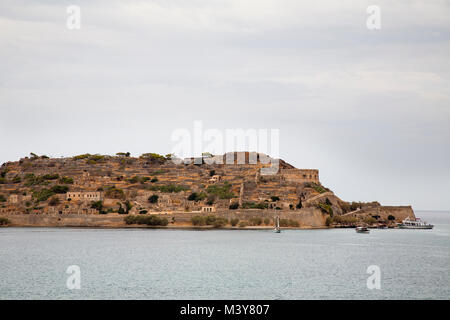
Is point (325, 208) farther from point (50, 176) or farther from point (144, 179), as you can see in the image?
point (50, 176)

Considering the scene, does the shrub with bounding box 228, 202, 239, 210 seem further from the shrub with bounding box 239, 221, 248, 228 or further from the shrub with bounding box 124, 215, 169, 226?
the shrub with bounding box 124, 215, 169, 226

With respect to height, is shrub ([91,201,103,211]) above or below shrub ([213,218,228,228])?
above

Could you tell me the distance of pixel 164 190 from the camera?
112 metres

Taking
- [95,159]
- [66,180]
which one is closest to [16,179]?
[66,180]

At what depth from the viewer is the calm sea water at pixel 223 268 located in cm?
3441

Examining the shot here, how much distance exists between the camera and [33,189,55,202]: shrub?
10787 centimetres

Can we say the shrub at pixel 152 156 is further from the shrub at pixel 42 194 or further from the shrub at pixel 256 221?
the shrub at pixel 256 221

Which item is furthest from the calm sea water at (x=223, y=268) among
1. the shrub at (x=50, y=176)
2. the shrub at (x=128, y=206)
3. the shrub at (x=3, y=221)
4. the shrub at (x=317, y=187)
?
the shrub at (x=50, y=176)

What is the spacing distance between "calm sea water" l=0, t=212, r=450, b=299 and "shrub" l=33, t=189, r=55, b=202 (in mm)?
38425

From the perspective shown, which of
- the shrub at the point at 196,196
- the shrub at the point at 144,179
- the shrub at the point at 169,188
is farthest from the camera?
the shrub at the point at 144,179

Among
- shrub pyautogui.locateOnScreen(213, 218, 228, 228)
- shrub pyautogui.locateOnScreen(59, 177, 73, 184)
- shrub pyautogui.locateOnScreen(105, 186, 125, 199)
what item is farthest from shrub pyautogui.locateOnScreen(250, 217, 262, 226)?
shrub pyautogui.locateOnScreen(59, 177, 73, 184)
